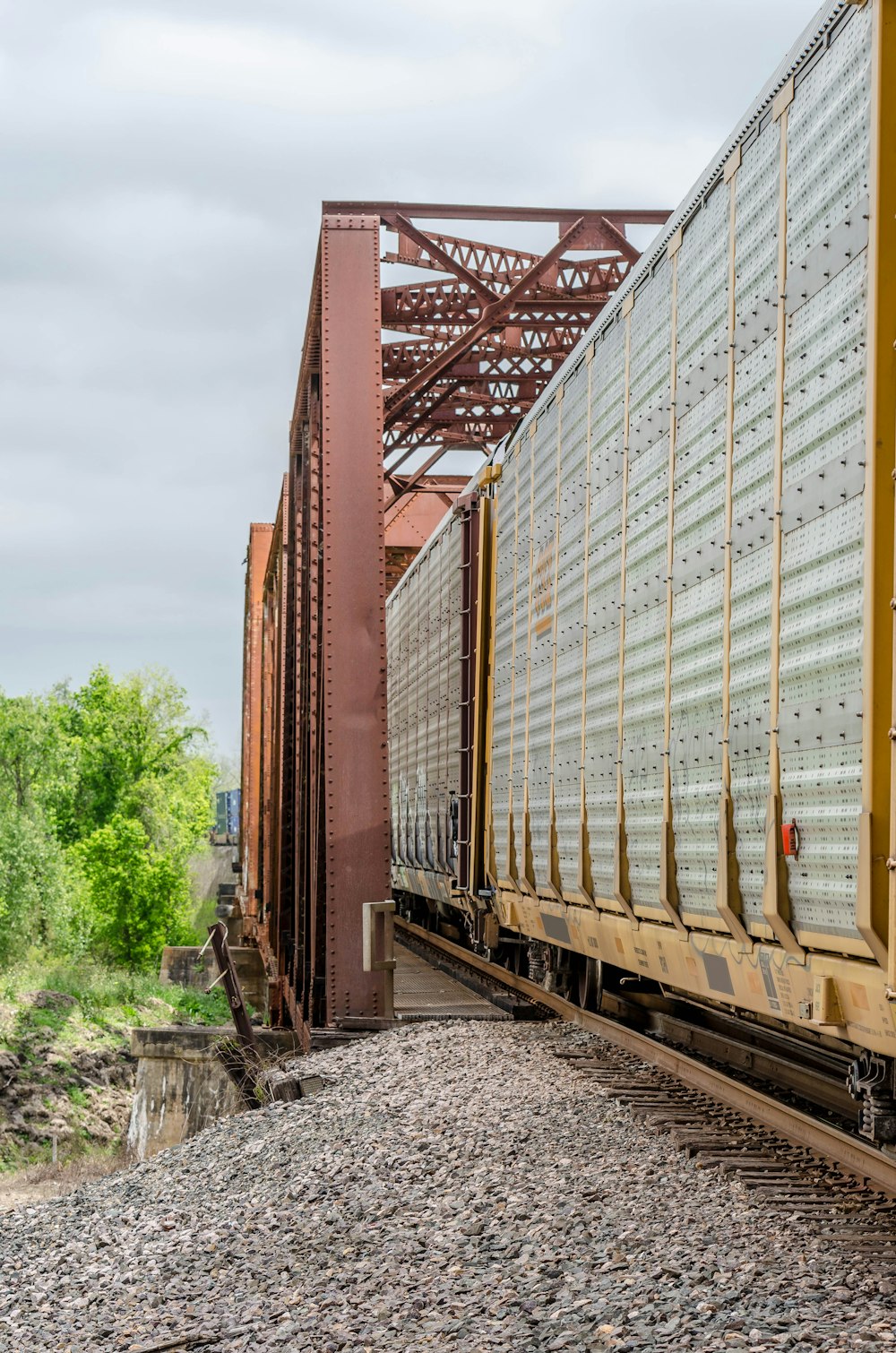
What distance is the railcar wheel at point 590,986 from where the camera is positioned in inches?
430

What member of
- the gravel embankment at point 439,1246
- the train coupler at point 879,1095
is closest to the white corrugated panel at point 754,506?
the train coupler at point 879,1095

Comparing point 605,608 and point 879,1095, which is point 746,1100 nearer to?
point 879,1095

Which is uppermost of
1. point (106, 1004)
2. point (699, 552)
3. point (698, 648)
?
point (699, 552)

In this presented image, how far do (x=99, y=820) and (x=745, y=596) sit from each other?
224 feet

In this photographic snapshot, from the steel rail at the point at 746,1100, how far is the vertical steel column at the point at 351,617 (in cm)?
181

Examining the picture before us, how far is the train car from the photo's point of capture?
4977 millimetres

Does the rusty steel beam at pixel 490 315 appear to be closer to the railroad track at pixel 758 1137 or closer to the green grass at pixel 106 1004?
the railroad track at pixel 758 1137

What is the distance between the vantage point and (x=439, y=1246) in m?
5.76

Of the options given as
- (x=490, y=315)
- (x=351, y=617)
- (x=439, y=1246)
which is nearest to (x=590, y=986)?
(x=351, y=617)

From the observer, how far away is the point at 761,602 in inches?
235

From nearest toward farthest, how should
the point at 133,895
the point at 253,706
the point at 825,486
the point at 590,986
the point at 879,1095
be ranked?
the point at 825,486, the point at 879,1095, the point at 590,986, the point at 253,706, the point at 133,895

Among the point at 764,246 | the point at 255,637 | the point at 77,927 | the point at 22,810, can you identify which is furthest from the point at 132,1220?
the point at 22,810

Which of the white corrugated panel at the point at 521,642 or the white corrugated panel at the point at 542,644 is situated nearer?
the white corrugated panel at the point at 542,644

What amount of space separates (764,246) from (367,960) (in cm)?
683
